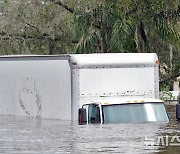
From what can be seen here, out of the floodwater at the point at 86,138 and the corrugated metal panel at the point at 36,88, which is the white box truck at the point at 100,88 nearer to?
the corrugated metal panel at the point at 36,88

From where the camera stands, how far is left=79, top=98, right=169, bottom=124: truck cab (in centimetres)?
1947

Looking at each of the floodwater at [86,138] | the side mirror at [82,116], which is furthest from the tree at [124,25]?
the side mirror at [82,116]

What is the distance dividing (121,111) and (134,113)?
37cm

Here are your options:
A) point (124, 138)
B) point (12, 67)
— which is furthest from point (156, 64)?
point (12, 67)

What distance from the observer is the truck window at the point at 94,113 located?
1953 centimetres

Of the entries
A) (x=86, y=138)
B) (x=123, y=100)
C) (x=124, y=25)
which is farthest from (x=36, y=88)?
(x=124, y=25)

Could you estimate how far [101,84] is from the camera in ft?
65.6

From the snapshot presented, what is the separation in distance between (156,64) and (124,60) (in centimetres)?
96

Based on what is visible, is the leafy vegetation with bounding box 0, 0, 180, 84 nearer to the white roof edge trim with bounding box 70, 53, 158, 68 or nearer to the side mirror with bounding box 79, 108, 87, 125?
the white roof edge trim with bounding box 70, 53, 158, 68

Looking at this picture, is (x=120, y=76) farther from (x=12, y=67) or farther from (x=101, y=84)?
(x=12, y=67)

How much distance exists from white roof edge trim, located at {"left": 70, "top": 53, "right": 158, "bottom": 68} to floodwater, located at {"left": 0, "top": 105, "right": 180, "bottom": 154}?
1682 millimetres

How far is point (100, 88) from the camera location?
65.7 ft

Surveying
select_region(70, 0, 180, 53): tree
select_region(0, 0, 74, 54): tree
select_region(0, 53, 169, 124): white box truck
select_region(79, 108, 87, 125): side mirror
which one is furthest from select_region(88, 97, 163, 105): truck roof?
select_region(0, 0, 74, 54): tree

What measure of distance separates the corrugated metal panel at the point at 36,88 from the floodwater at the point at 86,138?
375 millimetres
